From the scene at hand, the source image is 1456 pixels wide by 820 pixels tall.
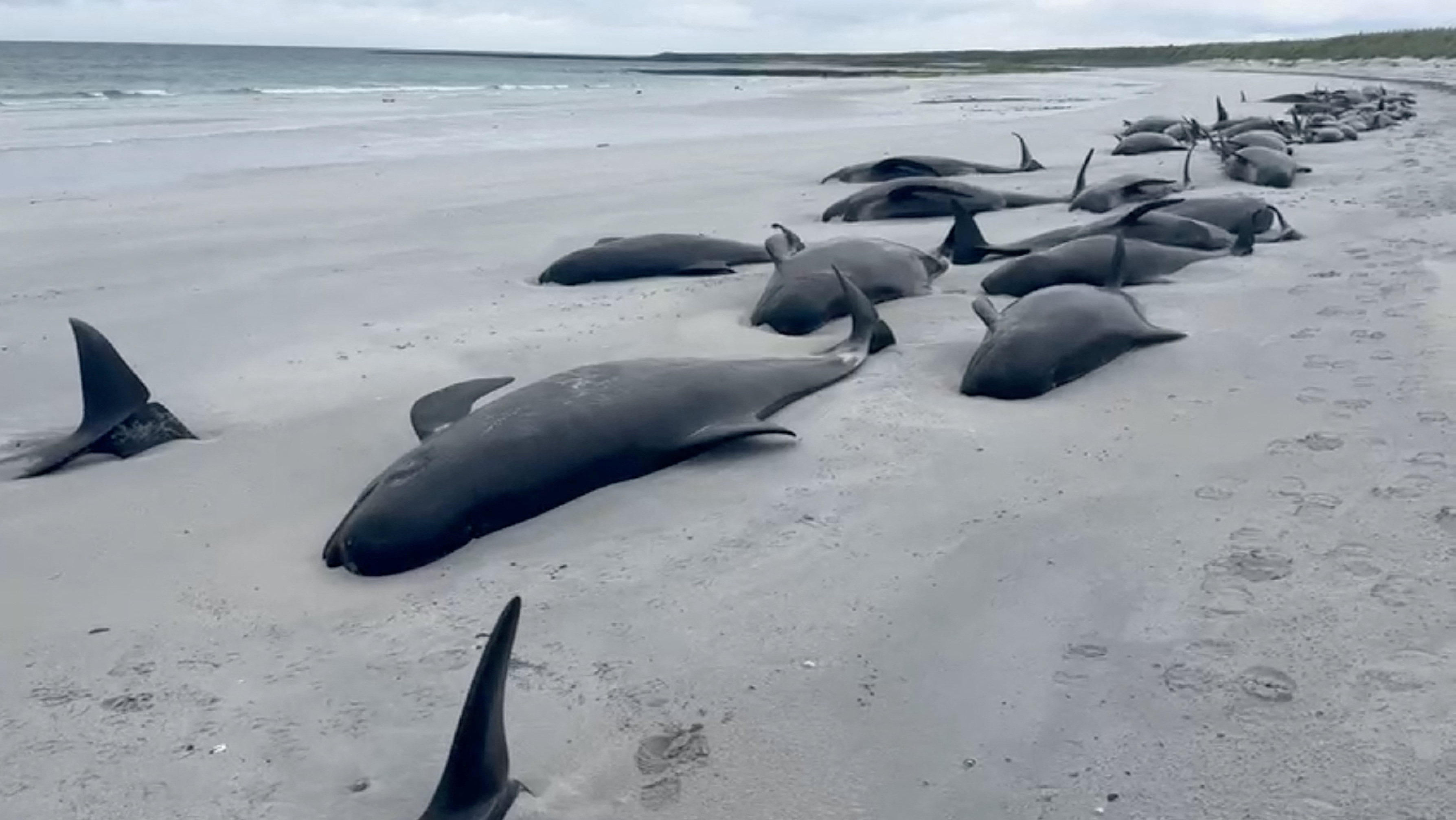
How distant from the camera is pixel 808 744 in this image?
258cm

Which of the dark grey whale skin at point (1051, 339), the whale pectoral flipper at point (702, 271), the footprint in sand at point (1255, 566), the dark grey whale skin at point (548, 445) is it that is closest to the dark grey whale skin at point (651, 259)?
the whale pectoral flipper at point (702, 271)

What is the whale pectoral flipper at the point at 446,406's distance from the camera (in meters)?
4.30

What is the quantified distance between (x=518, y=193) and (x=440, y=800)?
9750 millimetres

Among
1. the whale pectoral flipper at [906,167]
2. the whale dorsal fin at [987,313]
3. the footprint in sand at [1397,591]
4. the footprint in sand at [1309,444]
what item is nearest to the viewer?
the footprint in sand at [1397,591]

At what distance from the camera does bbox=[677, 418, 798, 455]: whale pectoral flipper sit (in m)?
4.20

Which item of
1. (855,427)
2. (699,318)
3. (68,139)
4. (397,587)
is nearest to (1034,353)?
(855,427)

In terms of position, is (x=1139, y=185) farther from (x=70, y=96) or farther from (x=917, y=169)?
(x=70, y=96)

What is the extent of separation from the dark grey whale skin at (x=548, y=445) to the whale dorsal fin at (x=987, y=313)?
858 millimetres

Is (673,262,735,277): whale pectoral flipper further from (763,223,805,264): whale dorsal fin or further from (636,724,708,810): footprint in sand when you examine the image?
(636,724,708,810): footprint in sand

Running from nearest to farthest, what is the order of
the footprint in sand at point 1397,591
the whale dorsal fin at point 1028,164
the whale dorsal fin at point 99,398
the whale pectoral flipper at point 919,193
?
the footprint in sand at point 1397,591, the whale dorsal fin at point 99,398, the whale pectoral flipper at point 919,193, the whale dorsal fin at point 1028,164

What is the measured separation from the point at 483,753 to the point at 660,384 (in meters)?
2.27

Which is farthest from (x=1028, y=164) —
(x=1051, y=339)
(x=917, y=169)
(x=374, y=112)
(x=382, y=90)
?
(x=382, y=90)

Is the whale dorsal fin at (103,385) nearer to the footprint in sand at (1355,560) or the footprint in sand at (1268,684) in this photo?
the footprint in sand at (1268,684)

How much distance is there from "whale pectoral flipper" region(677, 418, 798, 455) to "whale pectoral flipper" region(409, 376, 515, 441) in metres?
0.76
